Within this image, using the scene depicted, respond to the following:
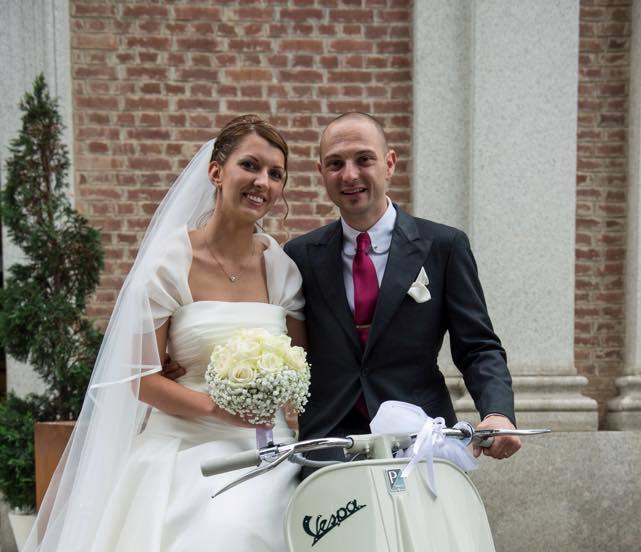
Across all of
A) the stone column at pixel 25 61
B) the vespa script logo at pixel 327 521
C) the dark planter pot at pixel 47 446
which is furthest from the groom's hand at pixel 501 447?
the stone column at pixel 25 61

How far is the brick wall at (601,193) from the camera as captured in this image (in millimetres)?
5121

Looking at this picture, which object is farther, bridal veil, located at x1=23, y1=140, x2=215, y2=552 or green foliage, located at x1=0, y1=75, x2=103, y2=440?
green foliage, located at x1=0, y1=75, x2=103, y2=440

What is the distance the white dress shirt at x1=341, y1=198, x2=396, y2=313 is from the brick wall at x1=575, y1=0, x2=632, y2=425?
2645 millimetres

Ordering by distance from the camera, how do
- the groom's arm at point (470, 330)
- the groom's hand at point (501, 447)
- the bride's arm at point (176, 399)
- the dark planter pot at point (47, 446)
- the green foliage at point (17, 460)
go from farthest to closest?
1. the green foliage at point (17, 460)
2. the dark planter pot at point (47, 446)
3. the groom's arm at point (470, 330)
4. the bride's arm at point (176, 399)
5. the groom's hand at point (501, 447)

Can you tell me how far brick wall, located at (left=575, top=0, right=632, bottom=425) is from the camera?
16.8 ft

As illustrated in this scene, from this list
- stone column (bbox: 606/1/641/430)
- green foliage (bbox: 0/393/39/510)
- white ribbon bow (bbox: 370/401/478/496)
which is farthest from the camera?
stone column (bbox: 606/1/641/430)

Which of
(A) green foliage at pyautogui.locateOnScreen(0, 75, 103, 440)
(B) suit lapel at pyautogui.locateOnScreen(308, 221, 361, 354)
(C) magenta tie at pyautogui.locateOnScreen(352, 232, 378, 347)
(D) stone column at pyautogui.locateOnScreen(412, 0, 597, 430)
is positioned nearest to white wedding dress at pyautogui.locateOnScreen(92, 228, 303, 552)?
(B) suit lapel at pyautogui.locateOnScreen(308, 221, 361, 354)

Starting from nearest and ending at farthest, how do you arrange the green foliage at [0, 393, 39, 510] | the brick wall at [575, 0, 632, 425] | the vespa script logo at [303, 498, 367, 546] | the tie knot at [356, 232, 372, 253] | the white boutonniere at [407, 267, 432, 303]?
1. the vespa script logo at [303, 498, 367, 546]
2. the white boutonniere at [407, 267, 432, 303]
3. the tie knot at [356, 232, 372, 253]
4. the green foliage at [0, 393, 39, 510]
5. the brick wall at [575, 0, 632, 425]

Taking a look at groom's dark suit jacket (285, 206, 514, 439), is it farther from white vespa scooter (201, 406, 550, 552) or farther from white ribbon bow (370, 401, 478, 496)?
white vespa scooter (201, 406, 550, 552)

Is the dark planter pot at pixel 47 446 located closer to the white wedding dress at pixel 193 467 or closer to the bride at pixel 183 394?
the bride at pixel 183 394

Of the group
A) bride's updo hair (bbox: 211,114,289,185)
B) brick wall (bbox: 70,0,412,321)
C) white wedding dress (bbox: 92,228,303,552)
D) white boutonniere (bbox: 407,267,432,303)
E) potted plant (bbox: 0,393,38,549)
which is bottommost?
Result: potted plant (bbox: 0,393,38,549)

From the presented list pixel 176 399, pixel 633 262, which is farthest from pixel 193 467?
pixel 633 262

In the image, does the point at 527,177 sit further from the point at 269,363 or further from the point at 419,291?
the point at 269,363

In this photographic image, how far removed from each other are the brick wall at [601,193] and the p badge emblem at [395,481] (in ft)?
11.7
